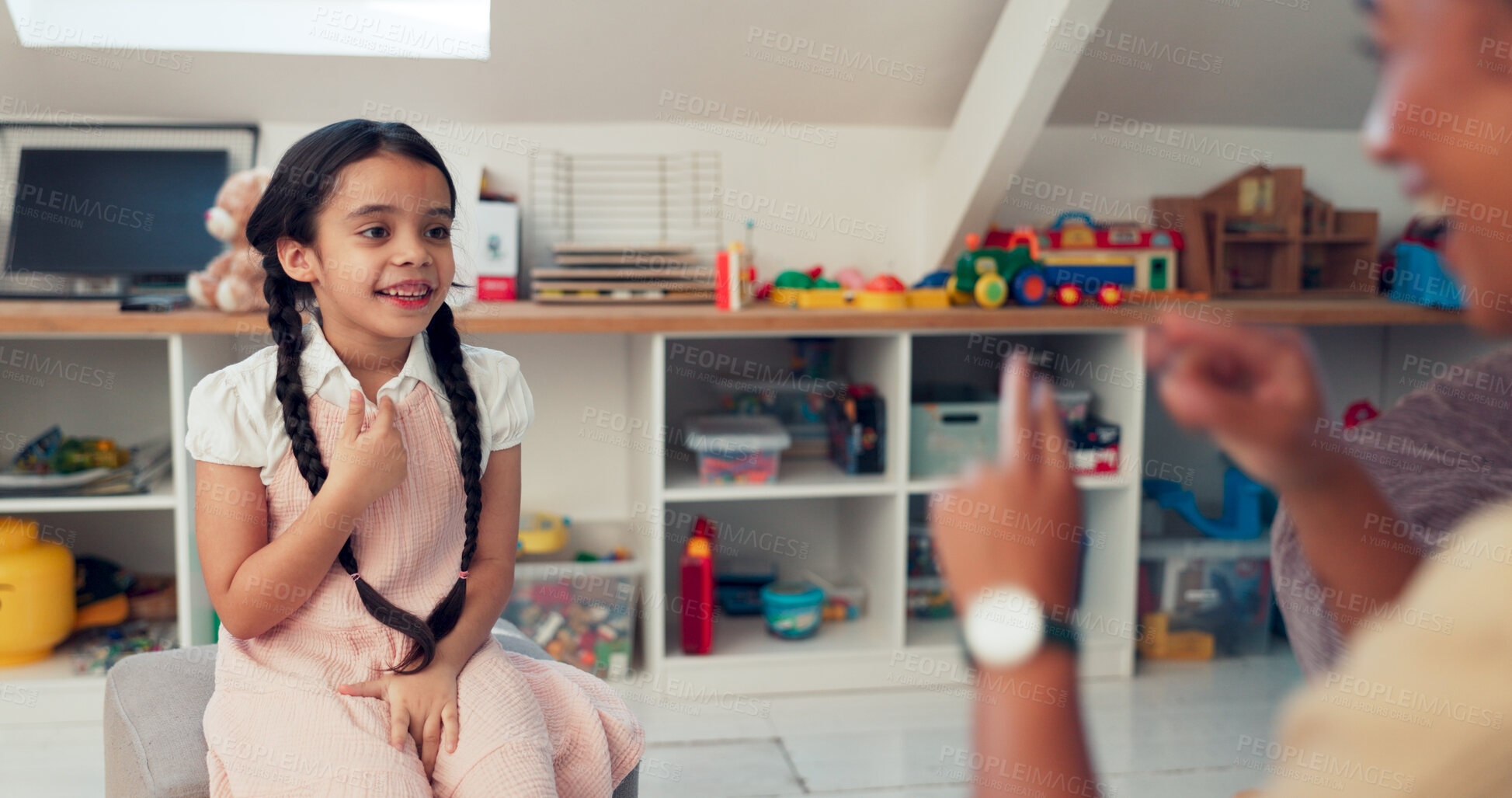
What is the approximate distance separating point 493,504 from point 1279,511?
0.87m

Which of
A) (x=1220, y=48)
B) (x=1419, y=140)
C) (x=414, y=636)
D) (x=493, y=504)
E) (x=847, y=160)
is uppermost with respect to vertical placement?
(x=1220, y=48)

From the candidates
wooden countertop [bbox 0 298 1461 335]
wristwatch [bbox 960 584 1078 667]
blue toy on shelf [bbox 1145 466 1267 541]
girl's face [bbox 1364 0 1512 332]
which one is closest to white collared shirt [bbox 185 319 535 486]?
wooden countertop [bbox 0 298 1461 335]

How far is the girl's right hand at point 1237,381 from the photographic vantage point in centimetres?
44

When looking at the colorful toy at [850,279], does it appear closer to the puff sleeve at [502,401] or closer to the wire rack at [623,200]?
the wire rack at [623,200]

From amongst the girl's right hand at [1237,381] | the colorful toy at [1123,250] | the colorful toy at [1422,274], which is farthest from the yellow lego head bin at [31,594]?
the colorful toy at [1422,274]

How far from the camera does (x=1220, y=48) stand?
2.59 m

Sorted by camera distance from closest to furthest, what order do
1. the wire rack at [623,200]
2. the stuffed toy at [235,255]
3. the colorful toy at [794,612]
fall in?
the stuffed toy at [235,255], the colorful toy at [794,612], the wire rack at [623,200]

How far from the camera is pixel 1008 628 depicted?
0.47 meters

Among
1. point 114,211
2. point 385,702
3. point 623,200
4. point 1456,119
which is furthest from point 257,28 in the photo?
point 1456,119

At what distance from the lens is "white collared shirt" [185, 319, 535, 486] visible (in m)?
1.12

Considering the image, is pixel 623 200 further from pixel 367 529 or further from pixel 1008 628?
pixel 1008 628

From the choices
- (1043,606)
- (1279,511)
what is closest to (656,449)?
(1279,511)

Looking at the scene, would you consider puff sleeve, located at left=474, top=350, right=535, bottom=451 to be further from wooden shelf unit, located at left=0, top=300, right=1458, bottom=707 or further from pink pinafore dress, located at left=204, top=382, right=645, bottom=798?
wooden shelf unit, located at left=0, top=300, right=1458, bottom=707

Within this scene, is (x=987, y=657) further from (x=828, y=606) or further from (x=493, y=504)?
(x=828, y=606)
